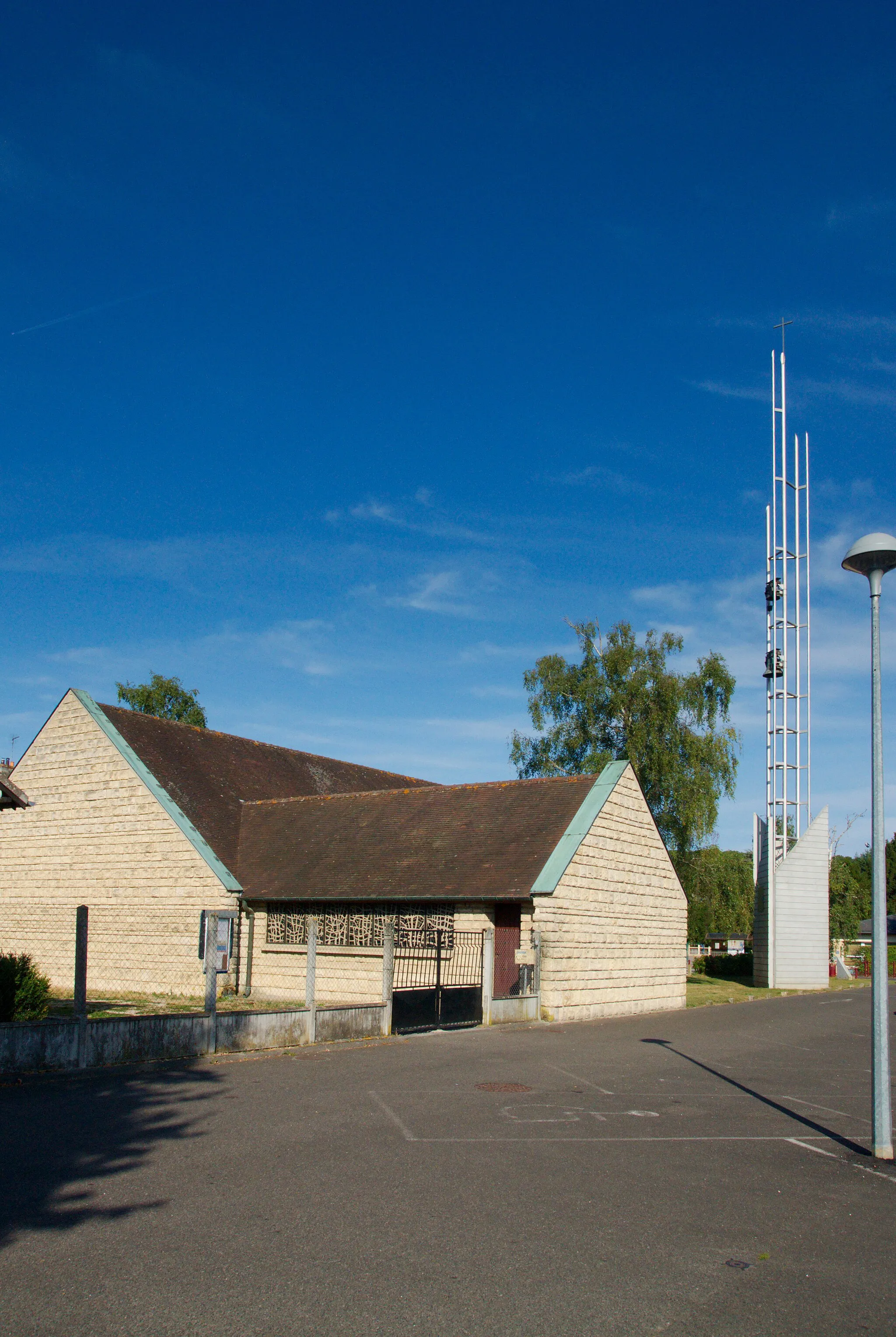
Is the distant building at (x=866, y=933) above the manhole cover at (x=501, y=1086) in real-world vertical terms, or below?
below

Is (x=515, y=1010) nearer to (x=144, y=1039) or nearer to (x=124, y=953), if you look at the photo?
(x=144, y=1039)

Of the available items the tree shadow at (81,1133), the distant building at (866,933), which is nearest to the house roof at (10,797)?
the tree shadow at (81,1133)

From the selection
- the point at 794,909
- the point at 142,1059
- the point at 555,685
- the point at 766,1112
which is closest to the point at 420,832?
the point at 142,1059

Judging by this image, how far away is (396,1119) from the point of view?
9.84 meters

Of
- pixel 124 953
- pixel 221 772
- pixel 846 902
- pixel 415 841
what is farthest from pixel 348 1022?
pixel 846 902

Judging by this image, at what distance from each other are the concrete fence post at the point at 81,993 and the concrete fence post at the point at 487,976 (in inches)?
301

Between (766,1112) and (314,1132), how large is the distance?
4755 mm

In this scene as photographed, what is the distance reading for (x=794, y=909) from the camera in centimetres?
3966

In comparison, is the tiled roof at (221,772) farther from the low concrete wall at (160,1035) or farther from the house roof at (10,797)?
the house roof at (10,797)

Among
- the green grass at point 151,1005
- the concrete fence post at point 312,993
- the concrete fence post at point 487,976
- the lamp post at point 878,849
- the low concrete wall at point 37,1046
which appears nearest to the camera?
the lamp post at point 878,849

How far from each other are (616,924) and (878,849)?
15.7 meters

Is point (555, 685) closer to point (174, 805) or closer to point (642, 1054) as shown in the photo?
point (174, 805)

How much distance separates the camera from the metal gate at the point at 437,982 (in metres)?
16.8

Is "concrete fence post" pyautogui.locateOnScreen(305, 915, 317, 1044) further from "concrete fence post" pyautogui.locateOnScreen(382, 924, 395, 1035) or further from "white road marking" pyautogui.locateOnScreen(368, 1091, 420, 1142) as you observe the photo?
"white road marking" pyautogui.locateOnScreen(368, 1091, 420, 1142)
